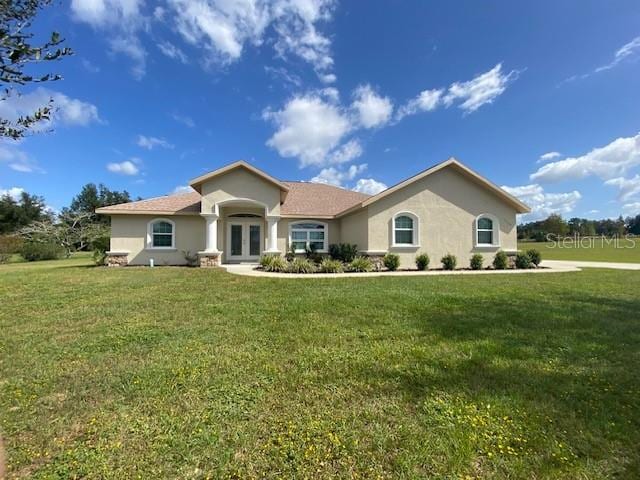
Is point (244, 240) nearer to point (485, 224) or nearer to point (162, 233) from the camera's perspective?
point (162, 233)

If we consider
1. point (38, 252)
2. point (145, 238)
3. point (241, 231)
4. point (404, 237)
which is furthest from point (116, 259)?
point (38, 252)

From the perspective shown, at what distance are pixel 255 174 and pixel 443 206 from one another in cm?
997

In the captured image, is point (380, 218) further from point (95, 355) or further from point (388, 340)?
point (95, 355)

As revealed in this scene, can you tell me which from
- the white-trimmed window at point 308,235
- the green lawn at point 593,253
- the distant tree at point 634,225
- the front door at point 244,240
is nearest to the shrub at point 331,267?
the white-trimmed window at point 308,235

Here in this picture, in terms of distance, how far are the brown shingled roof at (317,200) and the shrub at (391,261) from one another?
4816 mm

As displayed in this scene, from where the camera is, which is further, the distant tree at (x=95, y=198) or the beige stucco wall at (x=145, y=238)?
the distant tree at (x=95, y=198)

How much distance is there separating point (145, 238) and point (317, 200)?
10.2 m

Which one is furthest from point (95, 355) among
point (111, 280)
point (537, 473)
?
point (111, 280)

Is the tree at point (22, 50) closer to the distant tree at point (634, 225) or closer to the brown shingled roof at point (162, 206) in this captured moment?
the brown shingled roof at point (162, 206)

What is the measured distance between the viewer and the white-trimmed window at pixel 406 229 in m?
15.9

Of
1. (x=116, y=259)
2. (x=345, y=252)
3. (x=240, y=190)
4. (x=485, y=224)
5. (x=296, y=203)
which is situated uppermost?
(x=240, y=190)

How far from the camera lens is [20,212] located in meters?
45.1

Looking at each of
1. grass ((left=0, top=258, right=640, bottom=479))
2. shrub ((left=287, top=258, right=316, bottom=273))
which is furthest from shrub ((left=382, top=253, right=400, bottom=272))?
grass ((left=0, top=258, right=640, bottom=479))

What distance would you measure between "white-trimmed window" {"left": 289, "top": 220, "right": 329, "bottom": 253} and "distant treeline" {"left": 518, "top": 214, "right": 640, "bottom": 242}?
5177 cm
